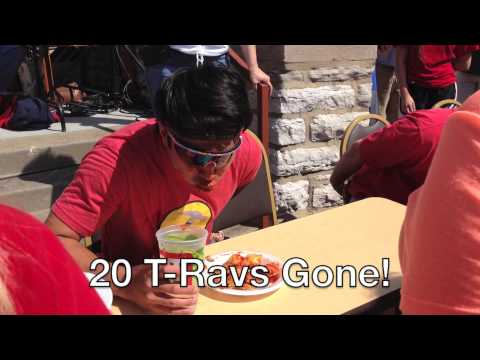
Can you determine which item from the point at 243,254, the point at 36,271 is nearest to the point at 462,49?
the point at 243,254

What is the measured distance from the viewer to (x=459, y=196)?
0.79 metres

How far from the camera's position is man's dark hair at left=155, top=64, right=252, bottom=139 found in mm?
1486

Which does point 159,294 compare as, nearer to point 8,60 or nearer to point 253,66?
point 253,66

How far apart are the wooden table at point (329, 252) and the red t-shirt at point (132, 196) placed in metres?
0.27

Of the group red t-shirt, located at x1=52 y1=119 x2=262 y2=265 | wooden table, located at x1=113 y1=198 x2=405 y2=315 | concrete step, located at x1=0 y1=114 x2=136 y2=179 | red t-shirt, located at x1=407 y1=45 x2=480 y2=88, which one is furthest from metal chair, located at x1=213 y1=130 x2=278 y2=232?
red t-shirt, located at x1=407 y1=45 x2=480 y2=88

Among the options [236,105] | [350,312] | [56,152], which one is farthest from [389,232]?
[56,152]

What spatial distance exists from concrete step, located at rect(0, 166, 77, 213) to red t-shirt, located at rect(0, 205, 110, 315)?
9.01 feet

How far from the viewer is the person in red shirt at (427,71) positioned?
155 inches

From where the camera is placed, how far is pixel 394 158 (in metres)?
2.16

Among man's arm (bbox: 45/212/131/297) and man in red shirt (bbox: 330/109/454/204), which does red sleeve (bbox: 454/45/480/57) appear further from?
man's arm (bbox: 45/212/131/297)

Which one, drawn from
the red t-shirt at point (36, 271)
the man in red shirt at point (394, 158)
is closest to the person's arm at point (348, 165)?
the man in red shirt at point (394, 158)

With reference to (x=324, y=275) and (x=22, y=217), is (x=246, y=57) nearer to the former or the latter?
(x=324, y=275)

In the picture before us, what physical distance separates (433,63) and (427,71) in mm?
92

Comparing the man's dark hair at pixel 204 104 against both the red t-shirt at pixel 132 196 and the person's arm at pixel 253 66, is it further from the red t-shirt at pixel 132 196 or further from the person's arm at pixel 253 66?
the person's arm at pixel 253 66
